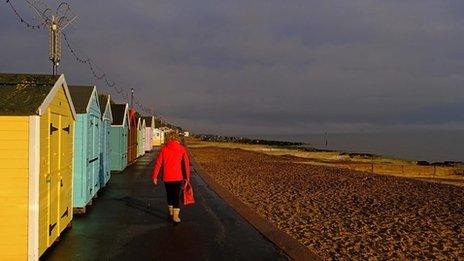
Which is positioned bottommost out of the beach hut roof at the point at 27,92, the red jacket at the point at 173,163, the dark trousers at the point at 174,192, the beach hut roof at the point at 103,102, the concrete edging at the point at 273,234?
the concrete edging at the point at 273,234

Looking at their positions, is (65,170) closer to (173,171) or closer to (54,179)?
(54,179)

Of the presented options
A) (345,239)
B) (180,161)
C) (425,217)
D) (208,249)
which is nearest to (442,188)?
(425,217)

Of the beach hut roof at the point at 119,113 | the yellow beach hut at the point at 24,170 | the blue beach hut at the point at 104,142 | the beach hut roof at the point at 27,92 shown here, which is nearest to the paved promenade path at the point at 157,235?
the yellow beach hut at the point at 24,170

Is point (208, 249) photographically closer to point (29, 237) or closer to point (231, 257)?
point (231, 257)

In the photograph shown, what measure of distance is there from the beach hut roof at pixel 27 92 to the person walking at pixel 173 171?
2.82 metres

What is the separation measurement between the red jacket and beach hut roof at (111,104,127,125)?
1247cm

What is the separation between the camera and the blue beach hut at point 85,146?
34.0 ft

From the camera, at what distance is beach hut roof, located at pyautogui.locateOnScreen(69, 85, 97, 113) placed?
11.0 meters

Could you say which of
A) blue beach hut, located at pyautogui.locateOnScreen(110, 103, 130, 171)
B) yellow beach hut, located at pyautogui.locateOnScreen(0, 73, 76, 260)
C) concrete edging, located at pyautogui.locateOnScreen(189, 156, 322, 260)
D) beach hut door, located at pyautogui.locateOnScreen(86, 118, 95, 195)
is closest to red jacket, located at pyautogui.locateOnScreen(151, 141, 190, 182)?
concrete edging, located at pyautogui.locateOnScreen(189, 156, 322, 260)

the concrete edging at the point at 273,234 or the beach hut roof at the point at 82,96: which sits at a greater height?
the beach hut roof at the point at 82,96

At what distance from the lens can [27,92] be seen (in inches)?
260

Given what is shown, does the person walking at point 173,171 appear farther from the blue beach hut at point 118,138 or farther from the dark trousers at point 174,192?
the blue beach hut at point 118,138

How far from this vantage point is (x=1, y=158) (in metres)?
6.04

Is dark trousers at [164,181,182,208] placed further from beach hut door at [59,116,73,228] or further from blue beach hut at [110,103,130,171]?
blue beach hut at [110,103,130,171]
